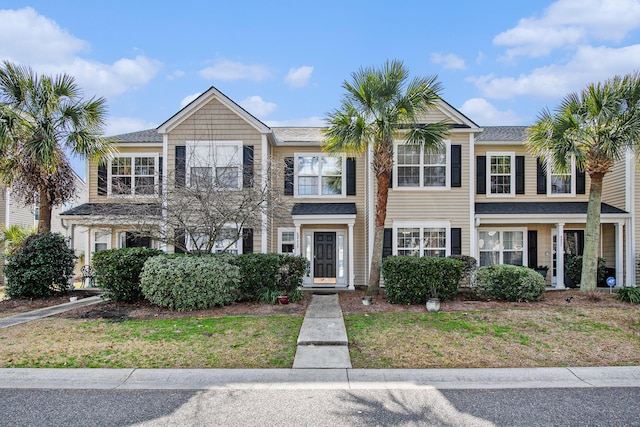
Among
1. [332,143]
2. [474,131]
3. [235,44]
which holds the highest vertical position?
[235,44]

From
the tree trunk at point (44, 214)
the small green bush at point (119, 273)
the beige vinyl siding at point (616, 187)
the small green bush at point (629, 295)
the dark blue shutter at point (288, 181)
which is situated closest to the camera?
the small green bush at point (629, 295)

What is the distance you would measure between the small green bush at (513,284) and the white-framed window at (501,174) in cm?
518

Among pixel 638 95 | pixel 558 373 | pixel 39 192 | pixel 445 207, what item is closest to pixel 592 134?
pixel 638 95

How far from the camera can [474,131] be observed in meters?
13.7

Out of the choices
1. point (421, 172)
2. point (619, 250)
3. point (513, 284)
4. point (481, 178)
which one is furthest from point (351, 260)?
point (619, 250)

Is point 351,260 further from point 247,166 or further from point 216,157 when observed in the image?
point 216,157

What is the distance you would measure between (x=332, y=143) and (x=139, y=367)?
7660mm

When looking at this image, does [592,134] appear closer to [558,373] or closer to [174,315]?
[558,373]

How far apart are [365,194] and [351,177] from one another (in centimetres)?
83

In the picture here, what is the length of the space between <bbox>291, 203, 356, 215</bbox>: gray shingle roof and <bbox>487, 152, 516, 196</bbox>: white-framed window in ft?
17.5

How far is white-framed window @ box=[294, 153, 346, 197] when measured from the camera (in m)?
15.0

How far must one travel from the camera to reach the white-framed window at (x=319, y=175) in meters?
15.0

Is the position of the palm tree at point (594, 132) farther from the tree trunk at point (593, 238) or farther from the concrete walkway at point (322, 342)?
the concrete walkway at point (322, 342)

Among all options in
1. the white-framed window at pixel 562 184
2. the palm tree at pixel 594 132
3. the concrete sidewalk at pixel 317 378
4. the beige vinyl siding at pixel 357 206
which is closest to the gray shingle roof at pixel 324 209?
the beige vinyl siding at pixel 357 206
